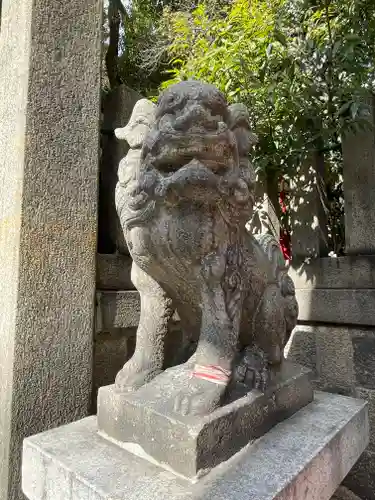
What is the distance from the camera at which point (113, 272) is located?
6.33ft

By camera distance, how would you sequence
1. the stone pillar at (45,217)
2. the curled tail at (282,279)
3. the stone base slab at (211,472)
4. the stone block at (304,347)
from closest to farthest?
the stone base slab at (211,472)
the curled tail at (282,279)
the stone pillar at (45,217)
the stone block at (304,347)

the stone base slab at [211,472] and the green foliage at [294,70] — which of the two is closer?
the stone base slab at [211,472]

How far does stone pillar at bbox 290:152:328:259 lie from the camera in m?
2.43

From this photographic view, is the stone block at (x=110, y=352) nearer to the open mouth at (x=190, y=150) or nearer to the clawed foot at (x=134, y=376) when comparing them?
the clawed foot at (x=134, y=376)

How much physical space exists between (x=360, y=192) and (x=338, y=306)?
0.67 meters

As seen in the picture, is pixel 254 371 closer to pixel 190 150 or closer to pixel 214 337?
pixel 214 337

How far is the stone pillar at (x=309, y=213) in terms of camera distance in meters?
2.43

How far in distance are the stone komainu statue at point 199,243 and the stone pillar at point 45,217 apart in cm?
50

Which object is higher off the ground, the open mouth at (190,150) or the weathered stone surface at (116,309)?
the open mouth at (190,150)

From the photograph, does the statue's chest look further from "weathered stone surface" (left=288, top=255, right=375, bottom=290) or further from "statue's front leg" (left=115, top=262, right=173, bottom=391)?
"weathered stone surface" (left=288, top=255, right=375, bottom=290)

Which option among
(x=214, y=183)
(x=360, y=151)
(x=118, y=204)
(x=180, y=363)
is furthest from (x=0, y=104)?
(x=360, y=151)

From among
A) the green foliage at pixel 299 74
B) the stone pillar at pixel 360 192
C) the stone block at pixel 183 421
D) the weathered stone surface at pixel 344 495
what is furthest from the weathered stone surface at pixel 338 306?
the stone block at pixel 183 421

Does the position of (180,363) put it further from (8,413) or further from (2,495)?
(2,495)

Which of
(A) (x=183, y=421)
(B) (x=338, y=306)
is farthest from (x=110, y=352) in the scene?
(B) (x=338, y=306)
